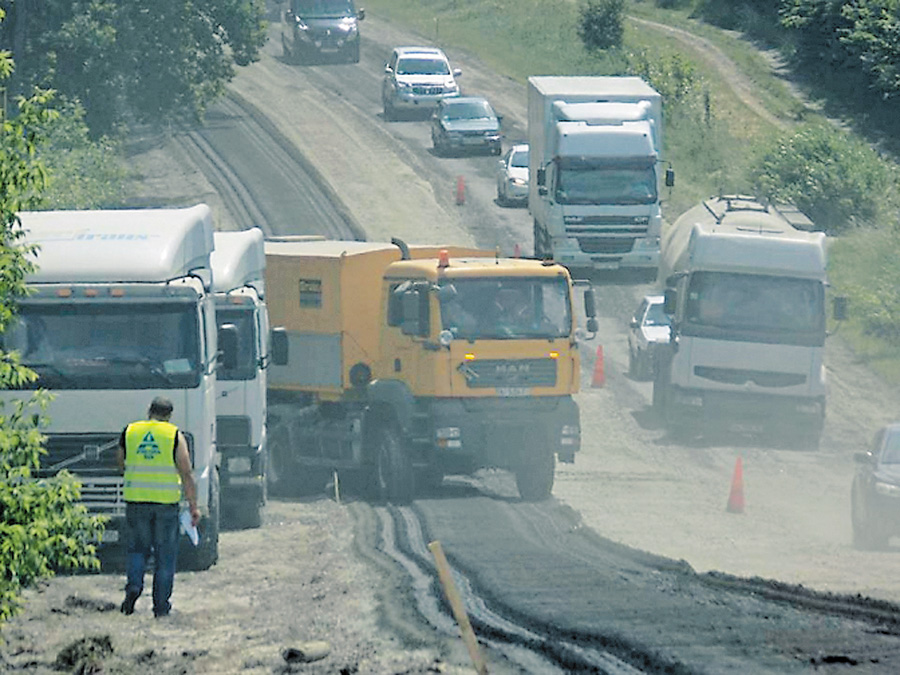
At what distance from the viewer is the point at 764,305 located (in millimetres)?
31766

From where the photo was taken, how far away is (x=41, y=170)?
41.7 ft

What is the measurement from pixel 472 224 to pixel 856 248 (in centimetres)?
998

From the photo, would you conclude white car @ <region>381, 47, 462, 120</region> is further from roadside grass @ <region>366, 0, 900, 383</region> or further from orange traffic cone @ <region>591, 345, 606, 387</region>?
orange traffic cone @ <region>591, 345, 606, 387</region>

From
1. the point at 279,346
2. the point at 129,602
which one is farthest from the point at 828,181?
the point at 129,602

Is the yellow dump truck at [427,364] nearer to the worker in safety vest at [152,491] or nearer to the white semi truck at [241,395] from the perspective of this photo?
the white semi truck at [241,395]

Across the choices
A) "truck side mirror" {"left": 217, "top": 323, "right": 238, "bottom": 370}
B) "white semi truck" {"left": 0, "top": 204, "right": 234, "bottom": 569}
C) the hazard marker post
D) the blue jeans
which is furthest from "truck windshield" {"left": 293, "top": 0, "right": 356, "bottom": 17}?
the blue jeans

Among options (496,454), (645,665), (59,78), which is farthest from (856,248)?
(645,665)

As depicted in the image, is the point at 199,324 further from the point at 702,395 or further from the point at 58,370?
the point at 702,395

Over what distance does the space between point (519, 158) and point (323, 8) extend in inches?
858

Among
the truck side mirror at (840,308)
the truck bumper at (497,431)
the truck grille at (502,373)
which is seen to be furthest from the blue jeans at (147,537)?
the truck side mirror at (840,308)

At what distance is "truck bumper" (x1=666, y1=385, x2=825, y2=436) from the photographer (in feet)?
105

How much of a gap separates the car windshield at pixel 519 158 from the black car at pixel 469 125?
6.30 m

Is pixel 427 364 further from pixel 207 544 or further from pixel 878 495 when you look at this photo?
pixel 207 544

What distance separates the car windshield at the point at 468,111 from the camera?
56.8 metres
